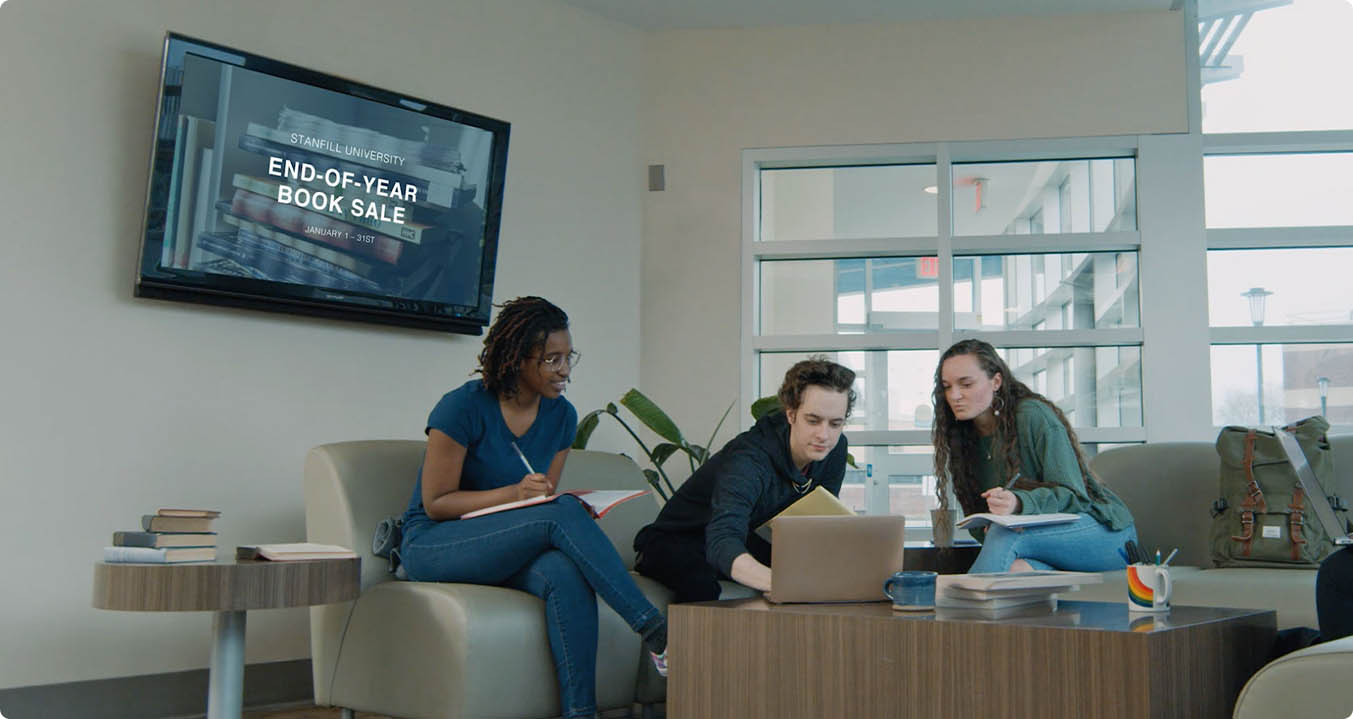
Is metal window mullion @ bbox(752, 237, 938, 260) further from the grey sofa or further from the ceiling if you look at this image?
the grey sofa

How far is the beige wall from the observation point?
4797 mm

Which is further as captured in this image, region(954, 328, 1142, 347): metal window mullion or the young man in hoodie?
region(954, 328, 1142, 347): metal window mullion

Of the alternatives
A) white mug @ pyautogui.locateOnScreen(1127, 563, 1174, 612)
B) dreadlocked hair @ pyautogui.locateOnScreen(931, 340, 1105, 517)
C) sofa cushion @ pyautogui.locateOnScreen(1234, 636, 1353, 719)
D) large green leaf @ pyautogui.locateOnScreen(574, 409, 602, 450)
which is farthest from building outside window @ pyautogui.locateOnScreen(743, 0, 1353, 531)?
sofa cushion @ pyautogui.locateOnScreen(1234, 636, 1353, 719)

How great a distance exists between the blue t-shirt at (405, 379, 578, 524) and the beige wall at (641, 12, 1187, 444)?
74.5 inches

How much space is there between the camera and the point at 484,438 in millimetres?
2926

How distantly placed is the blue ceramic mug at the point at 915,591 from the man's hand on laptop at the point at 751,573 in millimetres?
280

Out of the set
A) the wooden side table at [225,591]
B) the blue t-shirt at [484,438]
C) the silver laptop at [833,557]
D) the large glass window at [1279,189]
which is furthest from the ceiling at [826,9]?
the silver laptop at [833,557]

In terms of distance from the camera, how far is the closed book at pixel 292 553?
2.52 meters

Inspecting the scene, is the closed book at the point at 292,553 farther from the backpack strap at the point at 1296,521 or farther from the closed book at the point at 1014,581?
the backpack strap at the point at 1296,521

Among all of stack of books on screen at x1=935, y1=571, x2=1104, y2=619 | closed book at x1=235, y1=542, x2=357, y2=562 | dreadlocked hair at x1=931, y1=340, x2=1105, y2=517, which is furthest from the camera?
dreadlocked hair at x1=931, y1=340, x2=1105, y2=517

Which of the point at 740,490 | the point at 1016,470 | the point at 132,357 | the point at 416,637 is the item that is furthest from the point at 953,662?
the point at 132,357

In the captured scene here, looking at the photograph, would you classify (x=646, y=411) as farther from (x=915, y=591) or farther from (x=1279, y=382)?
(x=1279, y=382)

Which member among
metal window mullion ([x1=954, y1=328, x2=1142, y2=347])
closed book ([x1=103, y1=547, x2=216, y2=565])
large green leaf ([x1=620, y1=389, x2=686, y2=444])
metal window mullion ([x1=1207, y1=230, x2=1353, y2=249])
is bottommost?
closed book ([x1=103, y1=547, x2=216, y2=565])

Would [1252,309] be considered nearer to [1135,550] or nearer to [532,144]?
[1135,550]
